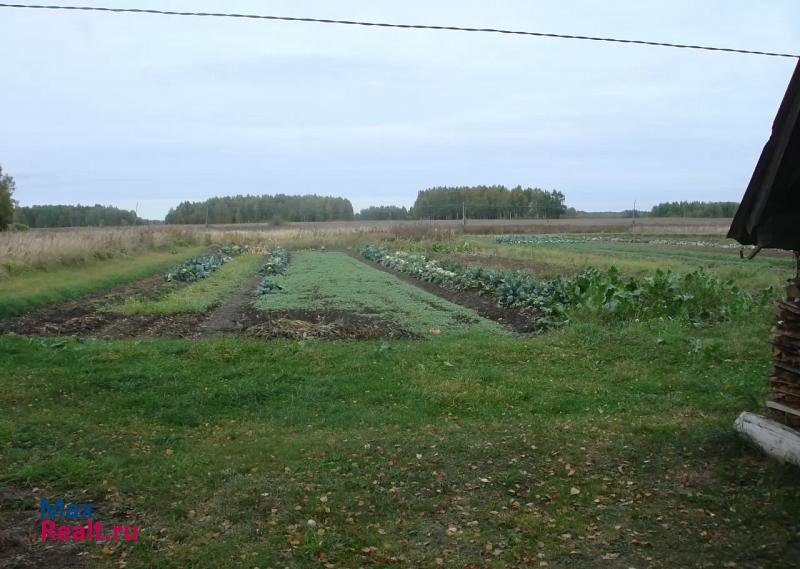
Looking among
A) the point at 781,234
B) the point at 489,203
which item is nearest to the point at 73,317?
the point at 781,234

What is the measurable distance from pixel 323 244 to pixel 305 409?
47.3 meters

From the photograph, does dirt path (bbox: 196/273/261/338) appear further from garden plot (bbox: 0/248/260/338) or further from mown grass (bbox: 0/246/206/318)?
mown grass (bbox: 0/246/206/318)

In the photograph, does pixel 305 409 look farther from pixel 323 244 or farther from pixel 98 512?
pixel 323 244

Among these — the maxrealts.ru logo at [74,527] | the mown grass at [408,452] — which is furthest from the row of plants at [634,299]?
the maxrealts.ru logo at [74,527]

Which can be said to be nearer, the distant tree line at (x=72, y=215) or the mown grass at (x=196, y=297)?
the mown grass at (x=196, y=297)

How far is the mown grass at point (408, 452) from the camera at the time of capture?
180 inches

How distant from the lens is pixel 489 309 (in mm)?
16484

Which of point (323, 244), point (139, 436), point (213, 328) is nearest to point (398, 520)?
point (139, 436)

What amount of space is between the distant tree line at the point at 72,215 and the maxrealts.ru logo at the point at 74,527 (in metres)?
85.8

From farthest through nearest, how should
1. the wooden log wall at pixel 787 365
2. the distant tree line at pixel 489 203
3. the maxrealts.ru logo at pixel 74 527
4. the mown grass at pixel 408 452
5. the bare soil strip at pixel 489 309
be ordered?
the distant tree line at pixel 489 203, the bare soil strip at pixel 489 309, the wooden log wall at pixel 787 365, the maxrealts.ru logo at pixel 74 527, the mown grass at pixel 408 452

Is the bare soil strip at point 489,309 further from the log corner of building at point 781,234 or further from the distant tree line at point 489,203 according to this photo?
the distant tree line at point 489,203

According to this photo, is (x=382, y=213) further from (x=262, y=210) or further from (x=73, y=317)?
(x=73, y=317)

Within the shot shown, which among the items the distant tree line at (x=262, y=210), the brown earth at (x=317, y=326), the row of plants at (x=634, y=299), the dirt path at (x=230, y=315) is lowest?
the dirt path at (x=230, y=315)

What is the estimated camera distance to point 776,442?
5.71 meters
